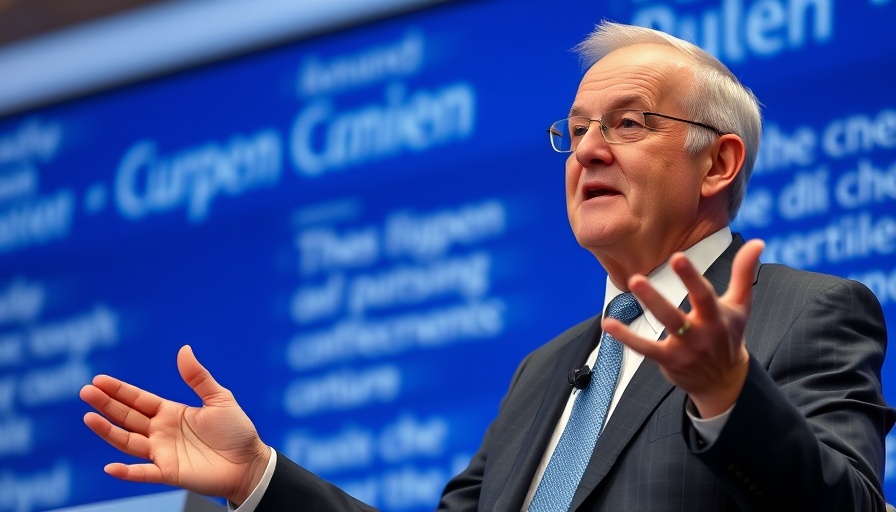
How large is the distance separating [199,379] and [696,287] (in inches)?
35.9

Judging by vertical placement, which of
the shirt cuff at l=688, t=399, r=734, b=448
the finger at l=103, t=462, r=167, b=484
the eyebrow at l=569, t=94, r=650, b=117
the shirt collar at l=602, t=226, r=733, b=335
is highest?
the eyebrow at l=569, t=94, r=650, b=117

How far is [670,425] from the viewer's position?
1905 millimetres

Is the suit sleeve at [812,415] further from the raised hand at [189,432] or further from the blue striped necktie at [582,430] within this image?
the raised hand at [189,432]

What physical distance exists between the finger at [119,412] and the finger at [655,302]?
0.96 m

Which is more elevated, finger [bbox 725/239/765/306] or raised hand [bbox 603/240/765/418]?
finger [bbox 725/239/765/306]

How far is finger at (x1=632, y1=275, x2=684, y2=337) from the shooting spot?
1446 mm

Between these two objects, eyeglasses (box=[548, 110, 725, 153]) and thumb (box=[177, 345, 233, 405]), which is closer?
thumb (box=[177, 345, 233, 405])

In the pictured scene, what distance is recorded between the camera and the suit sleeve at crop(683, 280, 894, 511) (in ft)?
5.11

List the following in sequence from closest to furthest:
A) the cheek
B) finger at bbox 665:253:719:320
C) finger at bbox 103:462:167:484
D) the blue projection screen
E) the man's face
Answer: finger at bbox 665:253:719:320, finger at bbox 103:462:167:484, the man's face, the cheek, the blue projection screen

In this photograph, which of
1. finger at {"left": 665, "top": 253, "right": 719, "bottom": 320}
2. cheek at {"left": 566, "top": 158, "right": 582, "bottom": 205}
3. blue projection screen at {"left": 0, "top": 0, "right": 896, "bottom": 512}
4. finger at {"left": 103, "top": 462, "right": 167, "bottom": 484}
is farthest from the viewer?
blue projection screen at {"left": 0, "top": 0, "right": 896, "bottom": 512}

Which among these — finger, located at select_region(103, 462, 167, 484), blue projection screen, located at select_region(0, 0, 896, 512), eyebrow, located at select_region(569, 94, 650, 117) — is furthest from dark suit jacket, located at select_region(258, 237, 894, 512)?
blue projection screen, located at select_region(0, 0, 896, 512)

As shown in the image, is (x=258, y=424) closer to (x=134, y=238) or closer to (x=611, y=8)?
(x=134, y=238)

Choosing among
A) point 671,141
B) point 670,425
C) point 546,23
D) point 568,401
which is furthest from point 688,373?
point 546,23

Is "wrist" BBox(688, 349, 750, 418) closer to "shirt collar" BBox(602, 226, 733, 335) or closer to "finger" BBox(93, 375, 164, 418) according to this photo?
"shirt collar" BBox(602, 226, 733, 335)
